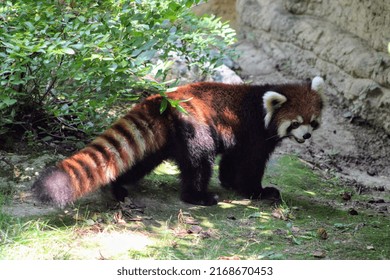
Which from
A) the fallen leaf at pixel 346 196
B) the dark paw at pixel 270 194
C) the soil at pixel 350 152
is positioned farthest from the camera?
the soil at pixel 350 152

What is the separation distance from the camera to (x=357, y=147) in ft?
19.8

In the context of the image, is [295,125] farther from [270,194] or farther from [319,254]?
[319,254]

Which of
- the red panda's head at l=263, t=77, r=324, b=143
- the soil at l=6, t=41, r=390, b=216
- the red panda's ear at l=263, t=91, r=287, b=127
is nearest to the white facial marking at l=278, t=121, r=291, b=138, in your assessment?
the red panda's head at l=263, t=77, r=324, b=143

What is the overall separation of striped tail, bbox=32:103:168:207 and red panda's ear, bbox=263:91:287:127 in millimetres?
938

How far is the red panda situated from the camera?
3.60 metres

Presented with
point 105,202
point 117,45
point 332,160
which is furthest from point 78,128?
point 332,160

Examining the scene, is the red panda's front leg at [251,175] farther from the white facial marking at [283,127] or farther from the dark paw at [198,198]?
the dark paw at [198,198]

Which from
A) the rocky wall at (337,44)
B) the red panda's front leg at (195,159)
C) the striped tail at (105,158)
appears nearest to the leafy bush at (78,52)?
the striped tail at (105,158)

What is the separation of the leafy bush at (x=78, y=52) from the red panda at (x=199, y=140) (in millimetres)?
310

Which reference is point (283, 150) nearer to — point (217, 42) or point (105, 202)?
point (217, 42)

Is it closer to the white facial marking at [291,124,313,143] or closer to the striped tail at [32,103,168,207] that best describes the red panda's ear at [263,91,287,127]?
Result: the white facial marking at [291,124,313,143]

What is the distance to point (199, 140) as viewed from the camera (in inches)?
164

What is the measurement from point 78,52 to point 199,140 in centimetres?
110

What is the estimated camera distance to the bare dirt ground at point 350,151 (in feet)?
17.7
